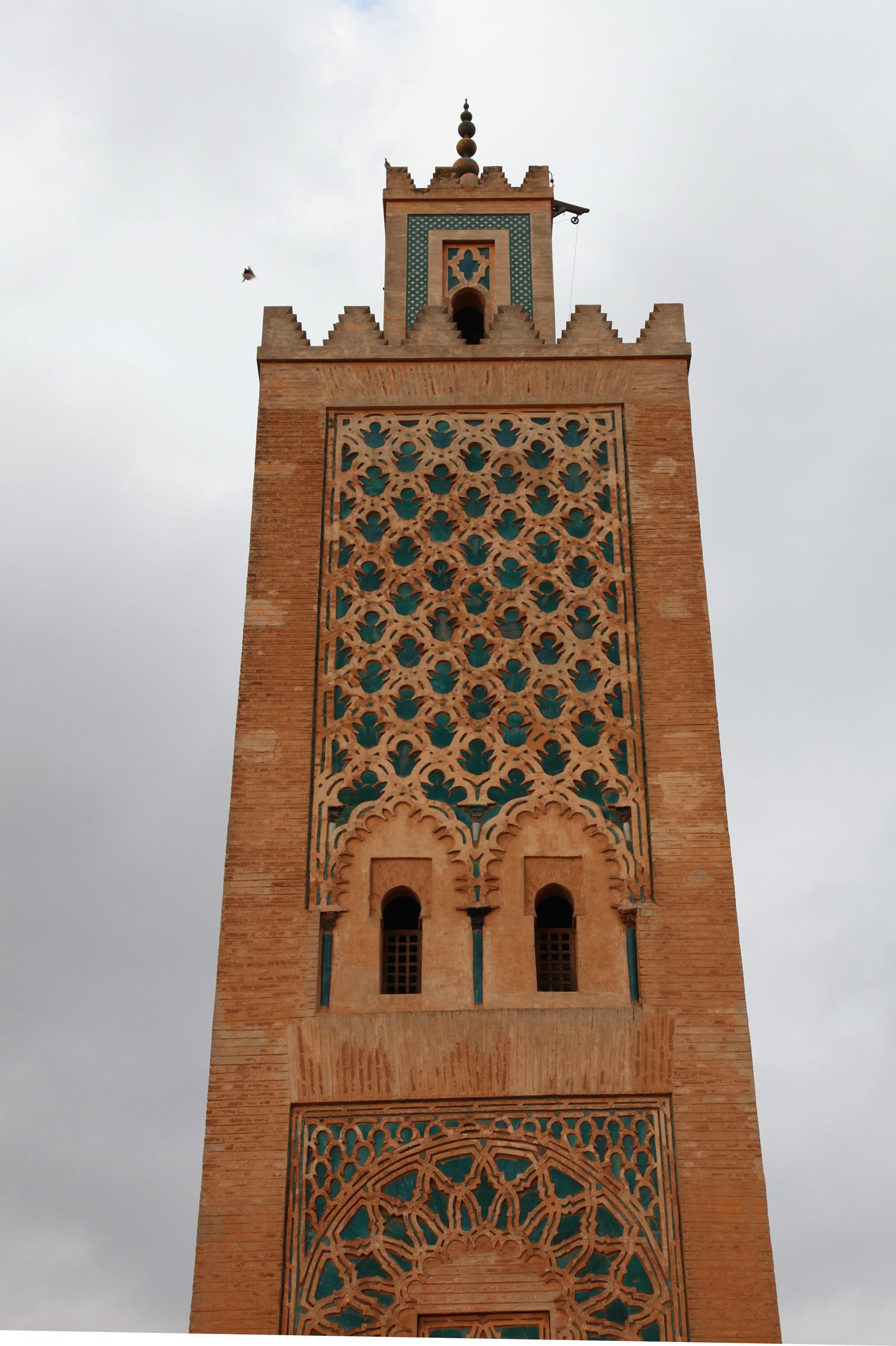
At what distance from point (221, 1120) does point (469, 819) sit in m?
2.11

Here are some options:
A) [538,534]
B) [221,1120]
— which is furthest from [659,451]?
[221,1120]

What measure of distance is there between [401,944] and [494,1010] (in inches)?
28.0

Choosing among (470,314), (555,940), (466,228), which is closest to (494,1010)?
(555,940)

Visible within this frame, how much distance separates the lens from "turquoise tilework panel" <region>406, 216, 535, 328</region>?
1166 centimetres

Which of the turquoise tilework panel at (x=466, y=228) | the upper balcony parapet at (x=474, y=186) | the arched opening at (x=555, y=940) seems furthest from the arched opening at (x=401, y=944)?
the upper balcony parapet at (x=474, y=186)

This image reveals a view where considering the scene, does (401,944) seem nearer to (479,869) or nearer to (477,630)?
(479,869)

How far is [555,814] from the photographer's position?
933cm

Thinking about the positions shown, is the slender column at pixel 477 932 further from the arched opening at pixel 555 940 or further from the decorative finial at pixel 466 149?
the decorative finial at pixel 466 149

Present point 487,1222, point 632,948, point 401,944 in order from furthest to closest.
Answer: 1. point 401,944
2. point 632,948
3. point 487,1222

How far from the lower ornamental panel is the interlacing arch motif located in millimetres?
1322

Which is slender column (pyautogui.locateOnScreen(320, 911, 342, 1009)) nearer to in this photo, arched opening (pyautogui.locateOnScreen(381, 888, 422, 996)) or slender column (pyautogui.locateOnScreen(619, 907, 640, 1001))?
arched opening (pyautogui.locateOnScreen(381, 888, 422, 996))

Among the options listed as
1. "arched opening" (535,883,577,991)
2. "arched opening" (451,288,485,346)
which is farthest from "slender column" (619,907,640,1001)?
"arched opening" (451,288,485,346)

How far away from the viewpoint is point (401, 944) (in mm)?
9172

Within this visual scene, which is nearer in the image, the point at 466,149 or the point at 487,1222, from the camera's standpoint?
the point at 487,1222
